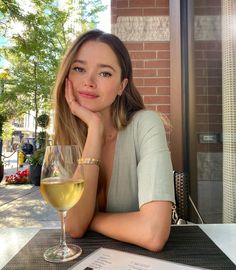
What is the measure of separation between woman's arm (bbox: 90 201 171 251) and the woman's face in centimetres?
62

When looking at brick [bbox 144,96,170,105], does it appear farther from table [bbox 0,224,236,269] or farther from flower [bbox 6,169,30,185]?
flower [bbox 6,169,30,185]

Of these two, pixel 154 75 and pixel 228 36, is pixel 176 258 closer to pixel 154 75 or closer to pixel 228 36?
pixel 228 36

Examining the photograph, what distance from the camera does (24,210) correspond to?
4.79m

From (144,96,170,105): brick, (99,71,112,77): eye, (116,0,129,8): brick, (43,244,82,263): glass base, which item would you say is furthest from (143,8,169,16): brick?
(43,244,82,263): glass base

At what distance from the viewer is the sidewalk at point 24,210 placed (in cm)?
409

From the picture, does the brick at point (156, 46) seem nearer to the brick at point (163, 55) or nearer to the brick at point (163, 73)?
the brick at point (163, 55)

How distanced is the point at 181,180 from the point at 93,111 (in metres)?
0.76

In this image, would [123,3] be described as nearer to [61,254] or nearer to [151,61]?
[151,61]

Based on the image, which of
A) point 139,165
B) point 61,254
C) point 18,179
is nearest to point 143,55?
point 139,165

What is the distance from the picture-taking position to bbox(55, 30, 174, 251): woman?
108cm

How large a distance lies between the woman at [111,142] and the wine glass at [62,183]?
0.62 feet

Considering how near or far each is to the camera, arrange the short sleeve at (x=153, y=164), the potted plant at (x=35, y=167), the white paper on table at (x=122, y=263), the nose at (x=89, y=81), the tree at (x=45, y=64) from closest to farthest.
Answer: the white paper on table at (x=122, y=263), the short sleeve at (x=153, y=164), the nose at (x=89, y=81), the potted plant at (x=35, y=167), the tree at (x=45, y=64)

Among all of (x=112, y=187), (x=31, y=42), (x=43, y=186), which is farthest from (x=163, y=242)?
(x=31, y=42)

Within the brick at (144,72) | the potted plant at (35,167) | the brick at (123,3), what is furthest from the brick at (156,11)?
the potted plant at (35,167)
